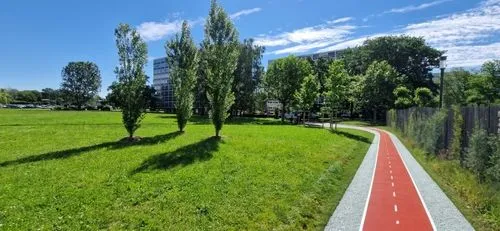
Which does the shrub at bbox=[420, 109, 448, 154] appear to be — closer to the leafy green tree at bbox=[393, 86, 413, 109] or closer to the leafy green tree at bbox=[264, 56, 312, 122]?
the leafy green tree at bbox=[393, 86, 413, 109]

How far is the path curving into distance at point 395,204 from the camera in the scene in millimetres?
13406

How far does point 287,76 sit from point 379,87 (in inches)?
714

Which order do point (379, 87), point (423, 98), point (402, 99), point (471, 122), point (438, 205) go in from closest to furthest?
point (438, 205), point (471, 122), point (402, 99), point (423, 98), point (379, 87)

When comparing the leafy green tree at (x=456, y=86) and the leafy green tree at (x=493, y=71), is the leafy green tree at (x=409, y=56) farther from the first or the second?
the leafy green tree at (x=493, y=71)

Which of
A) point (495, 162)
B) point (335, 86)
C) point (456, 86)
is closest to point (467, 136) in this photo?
point (495, 162)

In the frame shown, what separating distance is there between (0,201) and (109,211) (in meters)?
3.43

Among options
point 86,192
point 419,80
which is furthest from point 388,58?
point 86,192

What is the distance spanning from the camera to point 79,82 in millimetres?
148250

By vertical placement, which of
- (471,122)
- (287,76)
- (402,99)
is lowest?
(471,122)

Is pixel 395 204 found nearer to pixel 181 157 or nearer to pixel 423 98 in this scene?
pixel 181 157

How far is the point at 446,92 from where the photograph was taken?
9831 centimetres

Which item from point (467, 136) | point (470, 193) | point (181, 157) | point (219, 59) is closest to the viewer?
point (470, 193)

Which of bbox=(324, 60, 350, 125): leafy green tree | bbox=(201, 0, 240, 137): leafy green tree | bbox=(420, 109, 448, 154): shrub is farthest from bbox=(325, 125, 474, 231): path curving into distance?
bbox=(324, 60, 350, 125): leafy green tree

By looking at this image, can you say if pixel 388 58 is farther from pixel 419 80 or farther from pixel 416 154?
pixel 416 154
